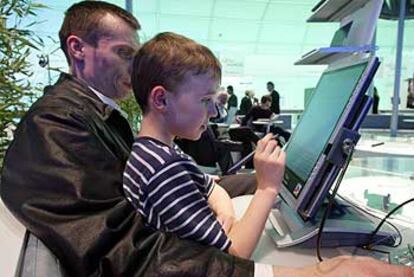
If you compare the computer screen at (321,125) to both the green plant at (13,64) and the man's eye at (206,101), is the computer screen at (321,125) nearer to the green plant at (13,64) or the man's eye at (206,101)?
the man's eye at (206,101)

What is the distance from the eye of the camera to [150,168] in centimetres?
78

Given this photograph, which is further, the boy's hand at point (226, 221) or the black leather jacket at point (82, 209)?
the boy's hand at point (226, 221)

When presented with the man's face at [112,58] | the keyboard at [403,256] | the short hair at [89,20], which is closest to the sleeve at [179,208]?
the keyboard at [403,256]

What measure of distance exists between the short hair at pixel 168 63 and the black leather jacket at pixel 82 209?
16 cm

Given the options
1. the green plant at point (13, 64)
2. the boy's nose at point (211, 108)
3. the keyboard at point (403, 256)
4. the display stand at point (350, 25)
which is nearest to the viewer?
the keyboard at point (403, 256)

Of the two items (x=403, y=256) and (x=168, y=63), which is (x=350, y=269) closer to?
(x=403, y=256)

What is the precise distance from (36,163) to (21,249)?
158 millimetres

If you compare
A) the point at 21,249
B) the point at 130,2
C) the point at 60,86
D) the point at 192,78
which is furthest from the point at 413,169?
the point at 130,2

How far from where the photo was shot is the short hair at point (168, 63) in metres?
0.83

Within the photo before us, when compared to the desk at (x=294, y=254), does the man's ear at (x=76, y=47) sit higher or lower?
higher

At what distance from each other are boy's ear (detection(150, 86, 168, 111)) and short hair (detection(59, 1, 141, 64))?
0.43 meters

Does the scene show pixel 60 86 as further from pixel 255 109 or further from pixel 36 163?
pixel 255 109

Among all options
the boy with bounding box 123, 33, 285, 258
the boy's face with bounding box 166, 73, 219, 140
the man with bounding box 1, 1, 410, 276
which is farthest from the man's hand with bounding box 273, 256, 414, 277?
the boy's face with bounding box 166, 73, 219, 140

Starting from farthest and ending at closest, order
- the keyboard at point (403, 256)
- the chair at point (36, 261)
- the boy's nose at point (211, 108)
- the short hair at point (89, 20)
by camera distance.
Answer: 1. the short hair at point (89, 20)
2. the boy's nose at point (211, 108)
3. the keyboard at point (403, 256)
4. the chair at point (36, 261)
